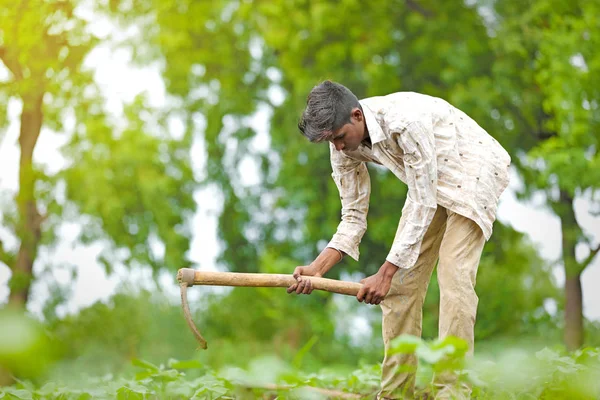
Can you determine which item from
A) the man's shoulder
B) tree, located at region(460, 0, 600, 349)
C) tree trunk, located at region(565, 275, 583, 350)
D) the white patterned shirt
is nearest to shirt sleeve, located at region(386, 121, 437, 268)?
the white patterned shirt

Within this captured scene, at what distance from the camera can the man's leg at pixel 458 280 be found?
3021 millimetres

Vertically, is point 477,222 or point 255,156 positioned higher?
point 255,156

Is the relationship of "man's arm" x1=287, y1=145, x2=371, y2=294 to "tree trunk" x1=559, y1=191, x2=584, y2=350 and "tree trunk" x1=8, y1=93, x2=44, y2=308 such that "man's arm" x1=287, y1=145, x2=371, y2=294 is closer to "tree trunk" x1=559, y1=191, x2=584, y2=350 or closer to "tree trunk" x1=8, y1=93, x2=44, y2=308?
"tree trunk" x1=559, y1=191, x2=584, y2=350

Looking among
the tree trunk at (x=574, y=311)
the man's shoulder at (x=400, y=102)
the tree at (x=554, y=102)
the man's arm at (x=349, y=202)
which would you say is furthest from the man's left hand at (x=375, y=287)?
the tree trunk at (x=574, y=311)

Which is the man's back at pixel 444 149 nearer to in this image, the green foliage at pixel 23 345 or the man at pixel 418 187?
the man at pixel 418 187

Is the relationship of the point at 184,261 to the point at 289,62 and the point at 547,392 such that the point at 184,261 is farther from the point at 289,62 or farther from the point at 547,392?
the point at 547,392

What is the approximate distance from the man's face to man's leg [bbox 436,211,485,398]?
1.80 feet

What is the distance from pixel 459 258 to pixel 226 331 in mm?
9515

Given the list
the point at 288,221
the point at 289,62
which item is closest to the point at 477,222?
the point at 289,62

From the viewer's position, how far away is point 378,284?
3.00m

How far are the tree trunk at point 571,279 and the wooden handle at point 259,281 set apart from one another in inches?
252

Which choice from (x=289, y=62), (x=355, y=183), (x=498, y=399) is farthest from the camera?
(x=289, y=62)

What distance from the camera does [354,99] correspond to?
295cm

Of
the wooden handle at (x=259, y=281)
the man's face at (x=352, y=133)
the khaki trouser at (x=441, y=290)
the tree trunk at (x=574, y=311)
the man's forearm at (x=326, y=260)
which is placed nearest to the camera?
the wooden handle at (x=259, y=281)
